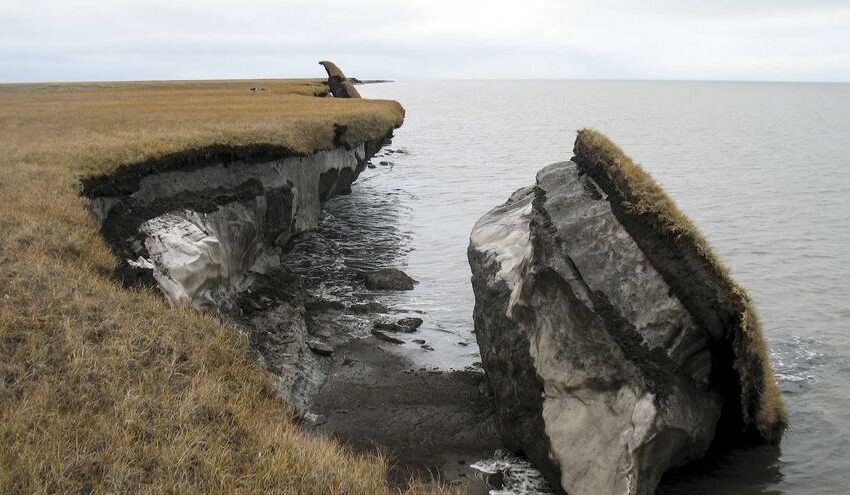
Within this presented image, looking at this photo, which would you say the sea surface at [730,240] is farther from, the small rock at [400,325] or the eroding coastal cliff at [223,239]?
the eroding coastal cliff at [223,239]

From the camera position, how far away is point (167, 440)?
8.47 meters

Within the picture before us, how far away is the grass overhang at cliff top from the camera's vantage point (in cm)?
1102

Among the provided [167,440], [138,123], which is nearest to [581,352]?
[167,440]

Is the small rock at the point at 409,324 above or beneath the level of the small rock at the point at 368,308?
beneath

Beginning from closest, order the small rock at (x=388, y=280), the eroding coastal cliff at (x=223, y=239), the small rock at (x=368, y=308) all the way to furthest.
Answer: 1. the eroding coastal cliff at (x=223, y=239)
2. the small rock at (x=368, y=308)
3. the small rock at (x=388, y=280)

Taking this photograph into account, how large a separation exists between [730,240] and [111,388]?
1105 inches

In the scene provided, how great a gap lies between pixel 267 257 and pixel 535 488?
12.2 m

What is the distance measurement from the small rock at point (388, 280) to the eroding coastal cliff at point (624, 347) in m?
9.92

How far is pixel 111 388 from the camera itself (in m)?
9.33

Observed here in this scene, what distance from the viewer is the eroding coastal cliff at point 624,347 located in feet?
35.9

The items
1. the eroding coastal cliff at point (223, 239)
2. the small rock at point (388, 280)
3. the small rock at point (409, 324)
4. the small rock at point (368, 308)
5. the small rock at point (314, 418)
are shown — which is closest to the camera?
the small rock at point (314, 418)

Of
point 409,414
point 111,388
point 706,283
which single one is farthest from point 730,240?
point 111,388

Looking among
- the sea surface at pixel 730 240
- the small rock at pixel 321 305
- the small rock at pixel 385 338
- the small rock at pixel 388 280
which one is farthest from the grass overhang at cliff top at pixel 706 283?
the small rock at pixel 388 280

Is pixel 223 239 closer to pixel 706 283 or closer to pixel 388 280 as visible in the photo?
pixel 388 280
